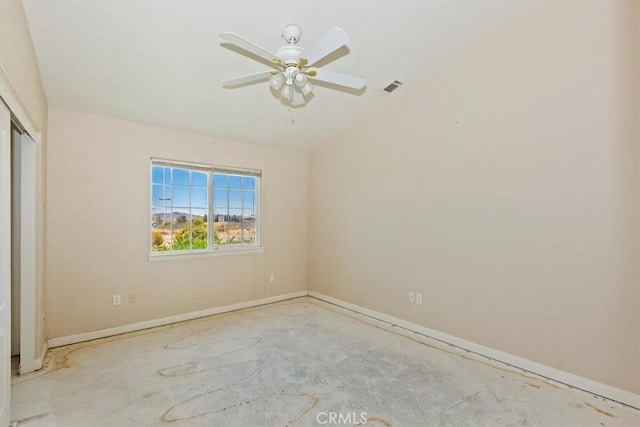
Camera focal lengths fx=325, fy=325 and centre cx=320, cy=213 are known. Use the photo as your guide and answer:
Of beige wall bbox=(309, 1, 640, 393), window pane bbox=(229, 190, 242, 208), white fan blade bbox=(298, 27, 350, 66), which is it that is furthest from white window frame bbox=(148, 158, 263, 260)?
white fan blade bbox=(298, 27, 350, 66)

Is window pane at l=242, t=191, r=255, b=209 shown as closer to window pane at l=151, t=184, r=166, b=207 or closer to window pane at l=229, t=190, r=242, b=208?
window pane at l=229, t=190, r=242, b=208

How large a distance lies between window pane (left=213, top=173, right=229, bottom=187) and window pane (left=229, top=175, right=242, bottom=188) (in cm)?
6

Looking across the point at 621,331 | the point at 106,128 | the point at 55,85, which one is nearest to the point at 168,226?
the point at 106,128

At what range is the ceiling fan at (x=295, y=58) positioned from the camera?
1.91 m

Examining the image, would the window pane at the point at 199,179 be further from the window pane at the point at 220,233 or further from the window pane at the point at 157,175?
the window pane at the point at 220,233

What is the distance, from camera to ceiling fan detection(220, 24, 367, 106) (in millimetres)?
1905

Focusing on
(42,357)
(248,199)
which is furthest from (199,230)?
(42,357)

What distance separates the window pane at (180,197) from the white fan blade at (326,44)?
2683 millimetres

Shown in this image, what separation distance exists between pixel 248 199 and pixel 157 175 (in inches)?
50.3

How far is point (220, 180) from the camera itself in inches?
177

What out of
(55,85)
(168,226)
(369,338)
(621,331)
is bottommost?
(369,338)

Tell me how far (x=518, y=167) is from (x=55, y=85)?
4.25 metres

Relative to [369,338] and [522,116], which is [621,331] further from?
[369,338]

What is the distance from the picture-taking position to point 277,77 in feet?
7.78
